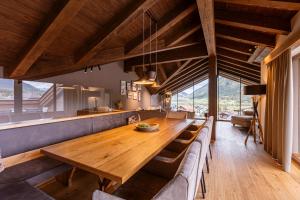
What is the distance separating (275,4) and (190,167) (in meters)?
2.77

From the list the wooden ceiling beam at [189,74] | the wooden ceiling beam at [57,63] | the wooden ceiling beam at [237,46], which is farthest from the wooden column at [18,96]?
Answer: the wooden ceiling beam at [189,74]

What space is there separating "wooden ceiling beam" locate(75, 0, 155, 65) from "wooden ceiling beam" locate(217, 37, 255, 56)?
10.1ft

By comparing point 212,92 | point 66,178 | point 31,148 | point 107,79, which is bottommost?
point 66,178

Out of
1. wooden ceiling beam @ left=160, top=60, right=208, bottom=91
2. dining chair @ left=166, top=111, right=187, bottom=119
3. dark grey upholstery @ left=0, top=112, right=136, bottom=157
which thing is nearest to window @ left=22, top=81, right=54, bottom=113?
dark grey upholstery @ left=0, top=112, right=136, bottom=157

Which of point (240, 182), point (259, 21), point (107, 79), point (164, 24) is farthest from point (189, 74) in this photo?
point (240, 182)

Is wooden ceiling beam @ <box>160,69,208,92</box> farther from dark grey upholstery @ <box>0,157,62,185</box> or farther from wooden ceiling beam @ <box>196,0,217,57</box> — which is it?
dark grey upholstery @ <box>0,157,62,185</box>

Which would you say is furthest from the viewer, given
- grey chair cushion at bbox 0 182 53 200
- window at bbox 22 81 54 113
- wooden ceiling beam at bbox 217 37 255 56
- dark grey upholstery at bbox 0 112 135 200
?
wooden ceiling beam at bbox 217 37 255 56

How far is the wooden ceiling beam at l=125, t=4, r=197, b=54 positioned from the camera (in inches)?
132

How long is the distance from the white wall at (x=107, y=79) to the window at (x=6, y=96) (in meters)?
0.78

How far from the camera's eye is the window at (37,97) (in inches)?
164

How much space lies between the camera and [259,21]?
305 centimetres

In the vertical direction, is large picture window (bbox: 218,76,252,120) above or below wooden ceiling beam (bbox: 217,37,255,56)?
below

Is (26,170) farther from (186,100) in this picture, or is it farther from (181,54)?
(186,100)

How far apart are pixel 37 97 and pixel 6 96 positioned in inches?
25.4
